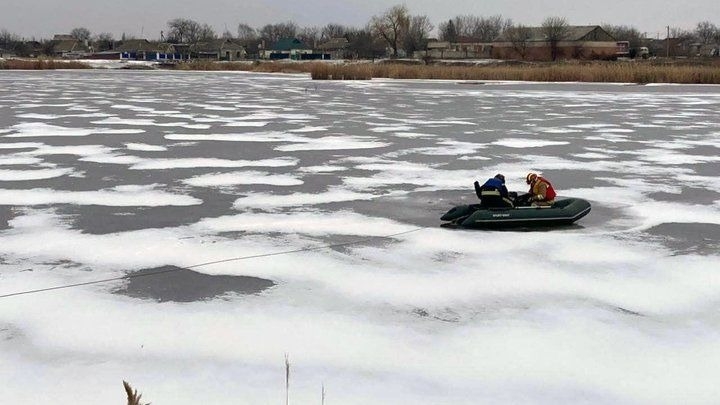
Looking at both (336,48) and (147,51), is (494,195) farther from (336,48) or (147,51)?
(147,51)

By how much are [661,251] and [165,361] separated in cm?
312

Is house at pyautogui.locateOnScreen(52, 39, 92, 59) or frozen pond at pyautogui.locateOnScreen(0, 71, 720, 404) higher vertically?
house at pyautogui.locateOnScreen(52, 39, 92, 59)

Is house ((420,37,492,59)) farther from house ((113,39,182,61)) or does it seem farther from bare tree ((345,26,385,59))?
house ((113,39,182,61))

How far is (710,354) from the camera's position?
2.86 m

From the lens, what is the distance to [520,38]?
76.4 meters

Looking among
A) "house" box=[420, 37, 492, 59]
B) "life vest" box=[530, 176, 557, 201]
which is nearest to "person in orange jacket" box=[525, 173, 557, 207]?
"life vest" box=[530, 176, 557, 201]

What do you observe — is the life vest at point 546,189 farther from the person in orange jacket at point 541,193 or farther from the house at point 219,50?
the house at point 219,50

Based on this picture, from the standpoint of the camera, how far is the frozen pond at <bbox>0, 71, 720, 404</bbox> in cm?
264

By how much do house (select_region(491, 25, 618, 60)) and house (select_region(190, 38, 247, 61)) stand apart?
46460mm

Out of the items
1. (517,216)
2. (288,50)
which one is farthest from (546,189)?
(288,50)

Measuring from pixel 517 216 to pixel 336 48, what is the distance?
106 meters

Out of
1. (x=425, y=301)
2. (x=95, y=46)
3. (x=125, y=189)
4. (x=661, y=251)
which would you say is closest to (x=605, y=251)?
(x=661, y=251)

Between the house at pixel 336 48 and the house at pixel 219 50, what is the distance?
12.9 m

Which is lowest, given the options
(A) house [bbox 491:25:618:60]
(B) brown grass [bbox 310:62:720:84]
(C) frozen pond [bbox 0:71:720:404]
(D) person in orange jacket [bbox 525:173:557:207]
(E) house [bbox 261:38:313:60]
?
(C) frozen pond [bbox 0:71:720:404]
